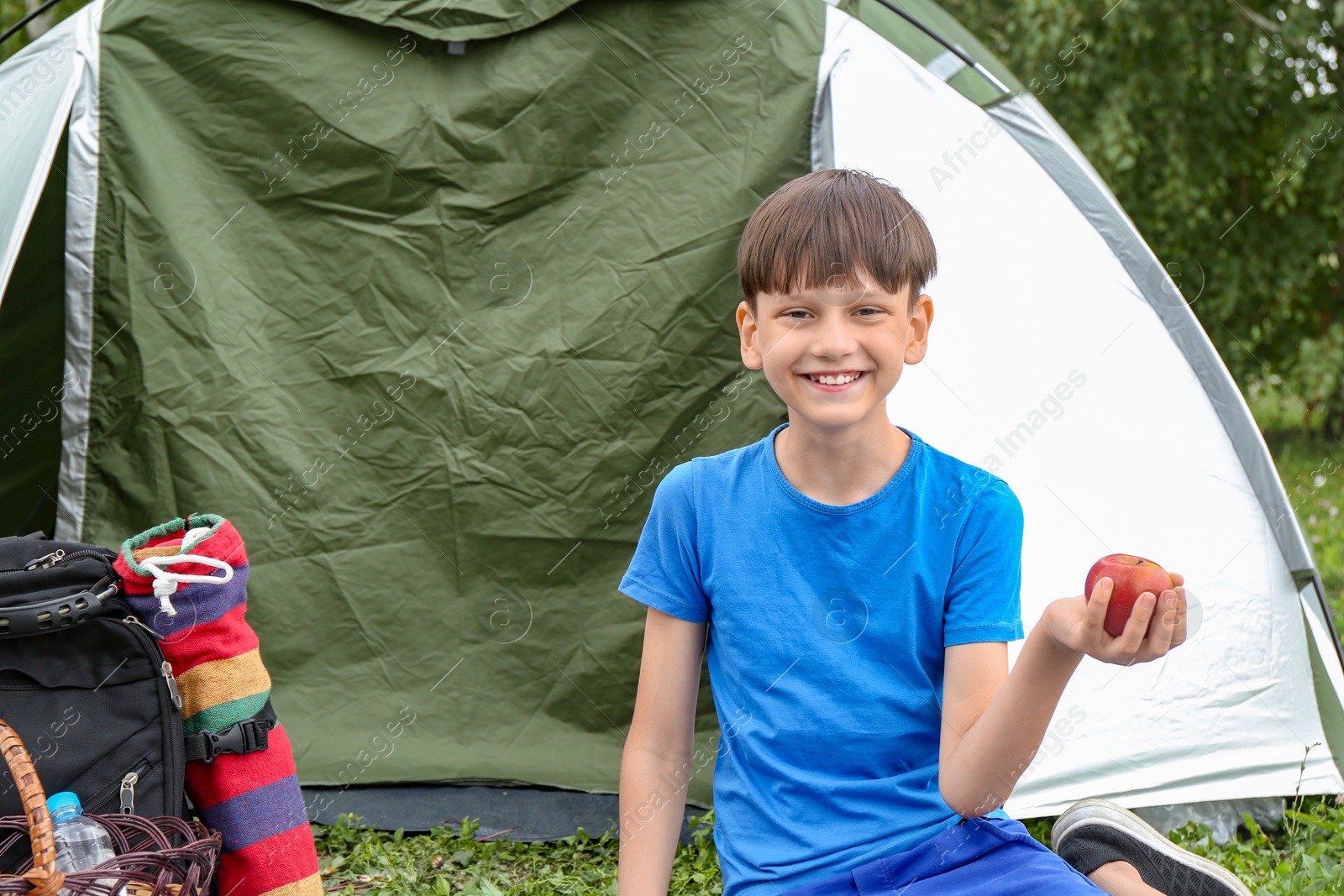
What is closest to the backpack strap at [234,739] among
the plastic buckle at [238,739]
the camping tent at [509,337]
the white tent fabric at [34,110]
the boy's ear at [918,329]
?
the plastic buckle at [238,739]

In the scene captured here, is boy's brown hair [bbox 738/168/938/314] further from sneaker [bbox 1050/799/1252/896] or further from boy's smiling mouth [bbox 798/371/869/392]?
sneaker [bbox 1050/799/1252/896]

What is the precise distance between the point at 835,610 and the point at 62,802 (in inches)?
39.1

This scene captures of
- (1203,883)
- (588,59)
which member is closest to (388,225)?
(588,59)

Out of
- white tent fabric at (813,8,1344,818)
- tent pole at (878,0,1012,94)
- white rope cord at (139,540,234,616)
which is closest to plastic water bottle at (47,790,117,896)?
white rope cord at (139,540,234,616)

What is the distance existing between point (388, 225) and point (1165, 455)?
65.7 inches

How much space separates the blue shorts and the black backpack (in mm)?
Answer: 871

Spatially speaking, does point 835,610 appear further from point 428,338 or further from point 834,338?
point 428,338

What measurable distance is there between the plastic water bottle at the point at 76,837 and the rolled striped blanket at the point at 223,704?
0.55 ft

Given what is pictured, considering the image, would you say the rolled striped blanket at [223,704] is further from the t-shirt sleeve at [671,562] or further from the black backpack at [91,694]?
the t-shirt sleeve at [671,562]

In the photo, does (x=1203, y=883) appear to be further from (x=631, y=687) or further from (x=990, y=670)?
(x=631, y=687)

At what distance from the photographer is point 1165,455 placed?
2.24m

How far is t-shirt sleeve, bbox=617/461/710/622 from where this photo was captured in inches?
51.1

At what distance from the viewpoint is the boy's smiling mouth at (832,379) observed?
1209 mm

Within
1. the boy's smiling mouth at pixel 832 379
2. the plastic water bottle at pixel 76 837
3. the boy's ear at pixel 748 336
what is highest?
the boy's ear at pixel 748 336
